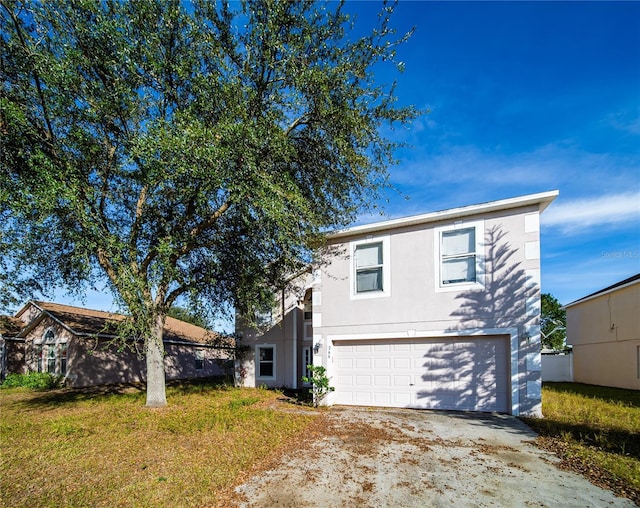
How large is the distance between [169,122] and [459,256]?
8.46 m

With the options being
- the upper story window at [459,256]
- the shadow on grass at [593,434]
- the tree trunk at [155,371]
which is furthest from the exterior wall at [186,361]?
the shadow on grass at [593,434]

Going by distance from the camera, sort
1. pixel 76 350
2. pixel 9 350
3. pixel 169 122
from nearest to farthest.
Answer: pixel 169 122
pixel 76 350
pixel 9 350

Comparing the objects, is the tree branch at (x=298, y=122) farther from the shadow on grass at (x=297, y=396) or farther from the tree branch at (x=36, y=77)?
the shadow on grass at (x=297, y=396)

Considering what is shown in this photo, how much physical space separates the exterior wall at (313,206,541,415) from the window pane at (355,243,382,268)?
265 millimetres

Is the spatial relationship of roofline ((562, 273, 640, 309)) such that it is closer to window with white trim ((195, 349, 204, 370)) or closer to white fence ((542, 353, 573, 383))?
white fence ((542, 353, 573, 383))

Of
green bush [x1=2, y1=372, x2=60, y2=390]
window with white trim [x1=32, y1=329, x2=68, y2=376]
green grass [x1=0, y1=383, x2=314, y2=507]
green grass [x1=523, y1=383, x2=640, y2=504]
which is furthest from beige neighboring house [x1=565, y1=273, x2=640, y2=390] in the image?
window with white trim [x1=32, y1=329, x2=68, y2=376]

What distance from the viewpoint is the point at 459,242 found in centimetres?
1077

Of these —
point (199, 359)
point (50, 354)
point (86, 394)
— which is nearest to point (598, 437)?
point (86, 394)

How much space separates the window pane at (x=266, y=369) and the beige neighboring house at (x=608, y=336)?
15125 millimetres

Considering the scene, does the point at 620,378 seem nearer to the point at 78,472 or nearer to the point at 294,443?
the point at 294,443

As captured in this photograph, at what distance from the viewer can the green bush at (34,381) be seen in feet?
57.5

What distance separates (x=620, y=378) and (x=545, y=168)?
10.7m

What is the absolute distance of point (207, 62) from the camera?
372 inches

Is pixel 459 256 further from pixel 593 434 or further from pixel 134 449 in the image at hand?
pixel 134 449
